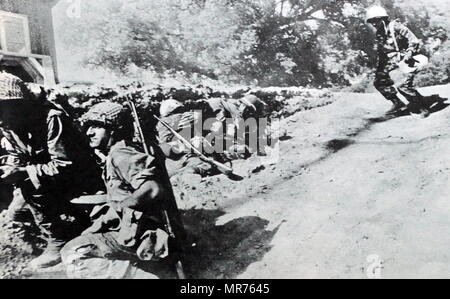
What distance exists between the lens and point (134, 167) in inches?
153

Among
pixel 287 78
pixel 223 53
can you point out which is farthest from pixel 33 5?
pixel 287 78

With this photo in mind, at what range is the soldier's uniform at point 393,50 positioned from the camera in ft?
14.4

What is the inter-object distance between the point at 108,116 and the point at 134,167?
585mm

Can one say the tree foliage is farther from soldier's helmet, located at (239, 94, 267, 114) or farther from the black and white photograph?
soldier's helmet, located at (239, 94, 267, 114)

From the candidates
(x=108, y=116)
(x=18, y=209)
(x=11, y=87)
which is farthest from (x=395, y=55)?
(x=18, y=209)

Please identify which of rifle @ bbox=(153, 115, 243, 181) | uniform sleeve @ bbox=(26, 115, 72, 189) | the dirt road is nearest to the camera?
the dirt road

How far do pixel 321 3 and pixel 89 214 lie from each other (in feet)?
10.0

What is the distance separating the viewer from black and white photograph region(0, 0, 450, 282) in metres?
3.87

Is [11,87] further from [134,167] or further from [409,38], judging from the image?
[409,38]

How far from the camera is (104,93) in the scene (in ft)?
14.0

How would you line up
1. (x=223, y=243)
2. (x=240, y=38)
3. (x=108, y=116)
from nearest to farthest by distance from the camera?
(x=223, y=243) → (x=108, y=116) → (x=240, y=38)

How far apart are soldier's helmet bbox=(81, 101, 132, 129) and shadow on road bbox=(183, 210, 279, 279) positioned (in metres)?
1.06

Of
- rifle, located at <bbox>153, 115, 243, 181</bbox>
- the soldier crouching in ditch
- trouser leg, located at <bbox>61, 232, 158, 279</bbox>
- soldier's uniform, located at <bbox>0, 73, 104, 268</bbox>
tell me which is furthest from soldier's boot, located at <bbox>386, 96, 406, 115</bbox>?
soldier's uniform, located at <bbox>0, 73, 104, 268</bbox>

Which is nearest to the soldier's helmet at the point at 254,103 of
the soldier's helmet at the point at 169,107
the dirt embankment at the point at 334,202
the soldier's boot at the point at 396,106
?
the dirt embankment at the point at 334,202
